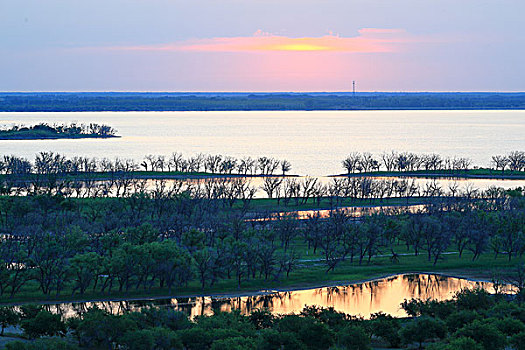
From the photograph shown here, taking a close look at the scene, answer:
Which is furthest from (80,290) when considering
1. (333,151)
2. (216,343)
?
(333,151)

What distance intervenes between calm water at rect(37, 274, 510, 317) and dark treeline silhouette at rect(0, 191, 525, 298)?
235 centimetres

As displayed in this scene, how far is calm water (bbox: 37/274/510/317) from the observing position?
48281mm

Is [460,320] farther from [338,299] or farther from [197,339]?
[197,339]

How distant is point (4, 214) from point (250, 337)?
4473cm

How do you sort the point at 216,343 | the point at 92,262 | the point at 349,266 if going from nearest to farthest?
the point at 216,343 → the point at 92,262 → the point at 349,266

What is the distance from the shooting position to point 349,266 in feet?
194

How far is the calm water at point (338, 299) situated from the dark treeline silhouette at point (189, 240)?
→ 2347 millimetres

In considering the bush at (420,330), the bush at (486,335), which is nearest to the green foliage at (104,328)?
the bush at (420,330)

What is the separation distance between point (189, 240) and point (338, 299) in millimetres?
12810

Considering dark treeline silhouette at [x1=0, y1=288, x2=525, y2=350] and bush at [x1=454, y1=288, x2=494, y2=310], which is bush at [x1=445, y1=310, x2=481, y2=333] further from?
bush at [x1=454, y1=288, x2=494, y2=310]

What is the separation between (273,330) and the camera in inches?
1470

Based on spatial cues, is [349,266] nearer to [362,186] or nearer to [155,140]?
[362,186]

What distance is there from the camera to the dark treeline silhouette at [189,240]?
167 feet

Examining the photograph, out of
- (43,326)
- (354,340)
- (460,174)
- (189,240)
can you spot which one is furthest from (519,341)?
(460,174)
